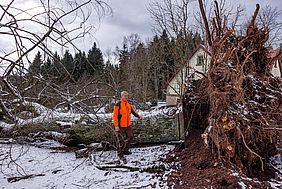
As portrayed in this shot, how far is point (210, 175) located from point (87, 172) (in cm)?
266

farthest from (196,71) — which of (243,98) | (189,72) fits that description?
(189,72)

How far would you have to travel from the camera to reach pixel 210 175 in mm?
4758

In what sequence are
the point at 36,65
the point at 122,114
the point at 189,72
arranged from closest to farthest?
the point at 36,65, the point at 122,114, the point at 189,72

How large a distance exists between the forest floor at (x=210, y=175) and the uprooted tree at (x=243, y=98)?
208mm

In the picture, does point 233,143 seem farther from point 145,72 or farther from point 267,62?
point 145,72

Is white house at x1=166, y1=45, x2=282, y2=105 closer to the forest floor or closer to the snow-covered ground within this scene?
the snow-covered ground

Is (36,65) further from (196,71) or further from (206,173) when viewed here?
(196,71)

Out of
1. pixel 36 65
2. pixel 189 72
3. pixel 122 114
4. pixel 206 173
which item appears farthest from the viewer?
pixel 189 72

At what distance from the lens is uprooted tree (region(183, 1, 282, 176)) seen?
5020mm

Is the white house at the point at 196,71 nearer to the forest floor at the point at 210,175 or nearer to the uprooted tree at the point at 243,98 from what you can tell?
the uprooted tree at the point at 243,98

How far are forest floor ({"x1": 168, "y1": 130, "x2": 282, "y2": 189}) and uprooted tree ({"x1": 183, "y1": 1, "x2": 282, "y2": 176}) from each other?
0.21 m

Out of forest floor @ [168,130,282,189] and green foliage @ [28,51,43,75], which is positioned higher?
green foliage @ [28,51,43,75]

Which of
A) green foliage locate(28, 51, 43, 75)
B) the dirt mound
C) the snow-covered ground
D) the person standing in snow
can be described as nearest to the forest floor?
the dirt mound

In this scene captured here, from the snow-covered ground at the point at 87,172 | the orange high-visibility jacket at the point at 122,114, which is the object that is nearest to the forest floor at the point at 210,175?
the snow-covered ground at the point at 87,172
